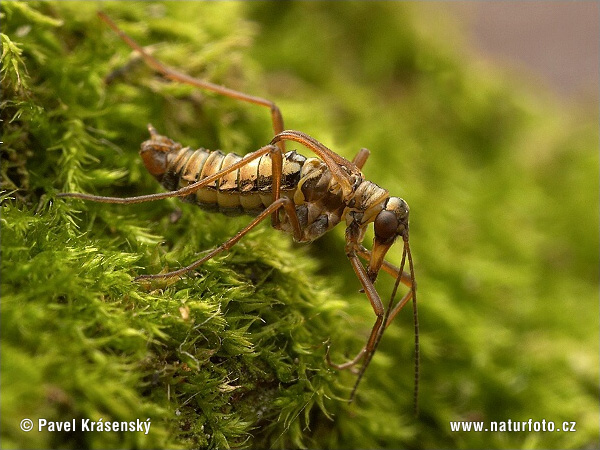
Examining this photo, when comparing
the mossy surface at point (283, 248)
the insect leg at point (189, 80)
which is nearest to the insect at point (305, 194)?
the mossy surface at point (283, 248)

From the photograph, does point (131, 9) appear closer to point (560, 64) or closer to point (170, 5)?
point (170, 5)

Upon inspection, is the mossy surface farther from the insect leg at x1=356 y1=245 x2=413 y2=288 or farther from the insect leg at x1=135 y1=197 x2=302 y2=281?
the insect leg at x1=356 y1=245 x2=413 y2=288

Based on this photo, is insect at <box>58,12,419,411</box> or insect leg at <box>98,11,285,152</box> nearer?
insect at <box>58,12,419,411</box>

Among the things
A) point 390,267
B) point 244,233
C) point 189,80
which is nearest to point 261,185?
point 244,233

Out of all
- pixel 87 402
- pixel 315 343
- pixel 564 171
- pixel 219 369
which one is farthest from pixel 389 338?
pixel 564 171

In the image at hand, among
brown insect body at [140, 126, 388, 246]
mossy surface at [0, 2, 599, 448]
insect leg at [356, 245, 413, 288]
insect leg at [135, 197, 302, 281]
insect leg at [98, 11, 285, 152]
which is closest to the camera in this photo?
mossy surface at [0, 2, 599, 448]

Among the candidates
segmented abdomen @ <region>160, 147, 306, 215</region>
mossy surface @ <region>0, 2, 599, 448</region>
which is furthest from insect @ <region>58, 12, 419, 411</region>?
mossy surface @ <region>0, 2, 599, 448</region>
